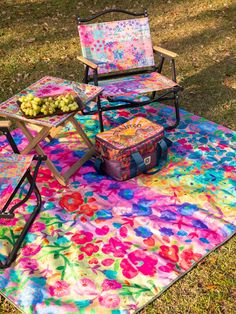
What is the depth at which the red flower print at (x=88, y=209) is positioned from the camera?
3471 millimetres

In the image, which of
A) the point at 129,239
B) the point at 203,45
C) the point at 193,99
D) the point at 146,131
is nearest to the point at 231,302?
the point at 129,239

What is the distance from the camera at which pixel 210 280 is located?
9.63ft

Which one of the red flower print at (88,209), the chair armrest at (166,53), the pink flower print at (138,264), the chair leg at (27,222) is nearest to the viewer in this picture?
the pink flower print at (138,264)

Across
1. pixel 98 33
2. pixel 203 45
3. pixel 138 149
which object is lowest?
pixel 203 45

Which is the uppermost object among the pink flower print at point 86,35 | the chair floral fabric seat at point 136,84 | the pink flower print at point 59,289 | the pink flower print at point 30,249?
the pink flower print at point 86,35

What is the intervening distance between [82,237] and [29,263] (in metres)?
0.40

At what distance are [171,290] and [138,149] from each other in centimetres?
126

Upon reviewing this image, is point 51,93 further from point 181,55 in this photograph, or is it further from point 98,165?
point 181,55

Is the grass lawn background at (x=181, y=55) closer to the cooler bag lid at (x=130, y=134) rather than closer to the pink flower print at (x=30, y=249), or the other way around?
the pink flower print at (x=30, y=249)

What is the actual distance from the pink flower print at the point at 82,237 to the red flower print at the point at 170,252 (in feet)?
1.64

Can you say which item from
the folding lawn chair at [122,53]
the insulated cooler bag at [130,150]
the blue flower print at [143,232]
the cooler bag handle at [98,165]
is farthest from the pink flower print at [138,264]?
the folding lawn chair at [122,53]

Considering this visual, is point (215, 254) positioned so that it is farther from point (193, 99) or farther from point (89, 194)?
point (193, 99)

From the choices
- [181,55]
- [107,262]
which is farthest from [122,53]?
[107,262]

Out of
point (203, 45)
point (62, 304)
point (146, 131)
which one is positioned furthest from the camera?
point (203, 45)
